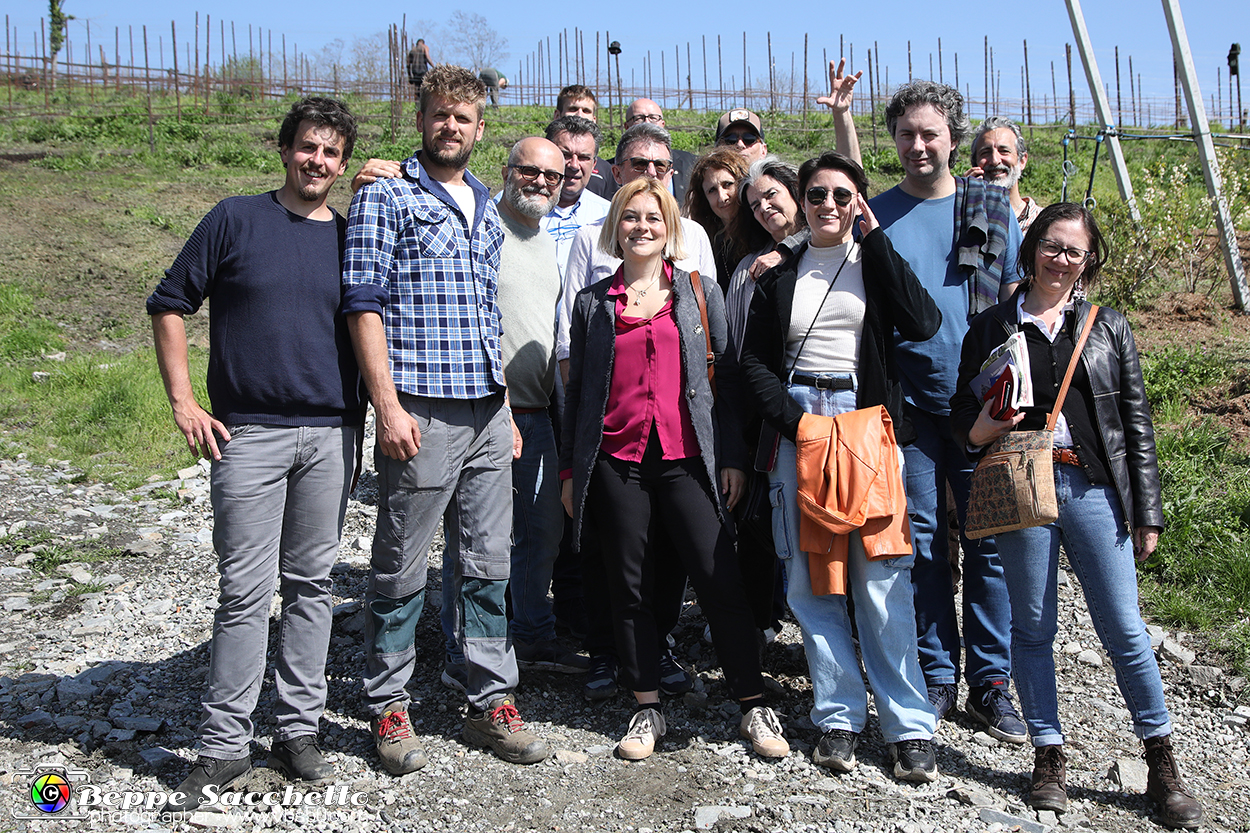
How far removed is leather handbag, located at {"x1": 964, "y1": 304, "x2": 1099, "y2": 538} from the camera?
2.88 metres

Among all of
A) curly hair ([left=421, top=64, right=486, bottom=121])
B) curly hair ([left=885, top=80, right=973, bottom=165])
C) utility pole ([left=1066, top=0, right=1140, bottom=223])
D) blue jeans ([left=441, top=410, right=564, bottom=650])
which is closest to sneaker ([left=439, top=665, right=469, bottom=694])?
blue jeans ([left=441, top=410, right=564, bottom=650])

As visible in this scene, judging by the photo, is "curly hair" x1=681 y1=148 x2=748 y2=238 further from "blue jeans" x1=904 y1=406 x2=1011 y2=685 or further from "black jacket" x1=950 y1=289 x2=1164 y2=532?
"black jacket" x1=950 y1=289 x2=1164 y2=532

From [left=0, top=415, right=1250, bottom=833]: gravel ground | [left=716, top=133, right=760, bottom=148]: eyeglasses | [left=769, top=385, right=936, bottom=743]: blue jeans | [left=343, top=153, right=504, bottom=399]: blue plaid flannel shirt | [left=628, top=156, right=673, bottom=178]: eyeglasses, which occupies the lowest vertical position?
[left=0, top=415, right=1250, bottom=833]: gravel ground

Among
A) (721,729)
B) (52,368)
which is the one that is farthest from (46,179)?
(721,729)

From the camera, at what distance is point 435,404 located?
124 inches

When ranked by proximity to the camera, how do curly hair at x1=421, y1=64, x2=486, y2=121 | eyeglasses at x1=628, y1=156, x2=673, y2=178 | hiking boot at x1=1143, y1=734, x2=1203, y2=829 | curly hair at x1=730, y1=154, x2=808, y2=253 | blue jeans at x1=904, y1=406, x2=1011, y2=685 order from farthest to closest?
eyeglasses at x1=628, y1=156, x2=673, y2=178 < curly hair at x1=730, y1=154, x2=808, y2=253 < blue jeans at x1=904, y1=406, x2=1011, y2=685 < curly hair at x1=421, y1=64, x2=486, y2=121 < hiking boot at x1=1143, y1=734, x2=1203, y2=829

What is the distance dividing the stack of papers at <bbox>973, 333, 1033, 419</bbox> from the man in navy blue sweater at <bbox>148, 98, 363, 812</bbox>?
6.81ft

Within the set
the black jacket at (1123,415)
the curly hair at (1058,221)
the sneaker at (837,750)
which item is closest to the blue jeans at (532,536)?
the sneaker at (837,750)

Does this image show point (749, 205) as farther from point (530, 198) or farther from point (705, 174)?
point (530, 198)

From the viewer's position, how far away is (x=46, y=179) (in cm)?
1603

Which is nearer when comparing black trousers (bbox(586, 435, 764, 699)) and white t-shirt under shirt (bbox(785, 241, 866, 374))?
white t-shirt under shirt (bbox(785, 241, 866, 374))

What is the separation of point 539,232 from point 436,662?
6.23ft

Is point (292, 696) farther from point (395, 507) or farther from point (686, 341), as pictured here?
point (686, 341)

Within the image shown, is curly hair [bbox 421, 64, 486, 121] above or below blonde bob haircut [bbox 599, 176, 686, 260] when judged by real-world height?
above
